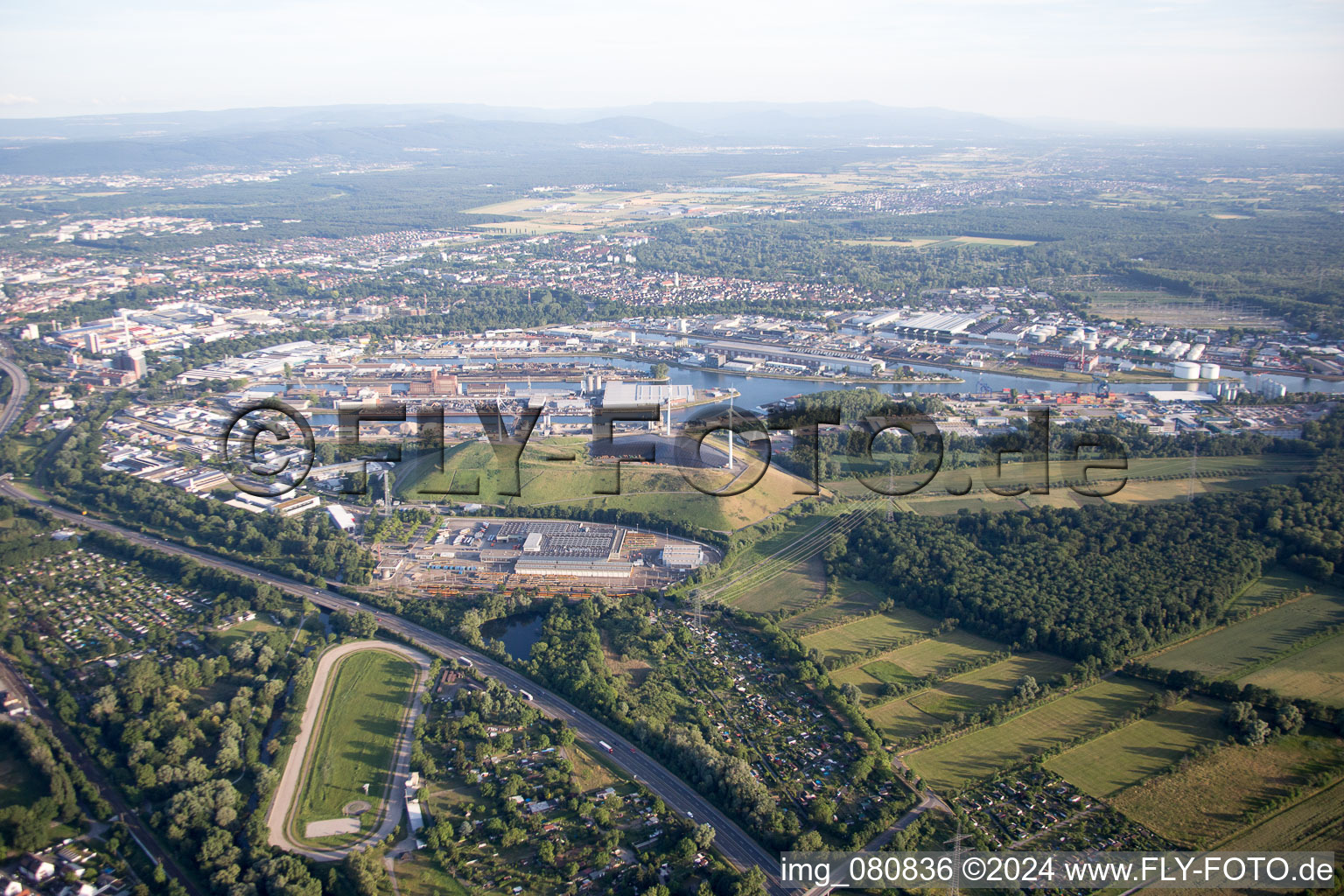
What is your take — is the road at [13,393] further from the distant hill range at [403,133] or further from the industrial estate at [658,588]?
the distant hill range at [403,133]

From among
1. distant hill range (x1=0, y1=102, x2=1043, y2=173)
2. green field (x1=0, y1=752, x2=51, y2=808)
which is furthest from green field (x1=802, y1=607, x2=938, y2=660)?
distant hill range (x1=0, y1=102, x2=1043, y2=173)

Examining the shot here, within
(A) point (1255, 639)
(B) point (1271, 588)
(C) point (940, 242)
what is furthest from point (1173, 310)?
(A) point (1255, 639)

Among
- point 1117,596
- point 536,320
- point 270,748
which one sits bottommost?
point 270,748

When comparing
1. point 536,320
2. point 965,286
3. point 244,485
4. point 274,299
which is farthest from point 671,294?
point 244,485

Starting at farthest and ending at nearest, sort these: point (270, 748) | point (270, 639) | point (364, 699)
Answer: point (270, 639), point (364, 699), point (270, 748)

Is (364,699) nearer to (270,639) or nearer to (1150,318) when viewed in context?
(270,639)

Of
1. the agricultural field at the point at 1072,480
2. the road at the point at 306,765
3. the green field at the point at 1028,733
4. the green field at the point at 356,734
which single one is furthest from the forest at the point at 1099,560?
the green field at the point at 356,734

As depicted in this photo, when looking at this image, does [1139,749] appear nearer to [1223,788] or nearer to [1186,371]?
[1223,788]
